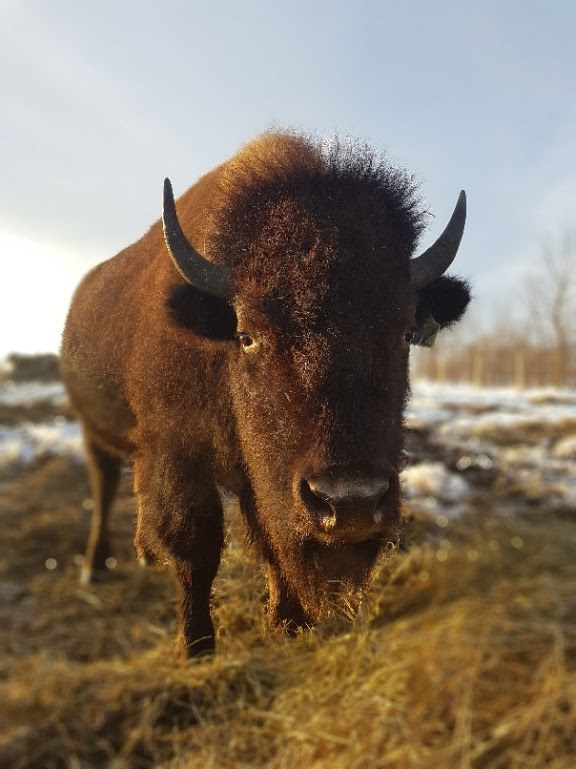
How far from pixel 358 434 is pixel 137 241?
58 cm

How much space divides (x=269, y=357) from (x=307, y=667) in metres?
0.95

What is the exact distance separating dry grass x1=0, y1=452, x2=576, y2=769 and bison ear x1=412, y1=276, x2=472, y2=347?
0.51m

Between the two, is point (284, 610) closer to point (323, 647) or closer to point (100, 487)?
point (323, 647)

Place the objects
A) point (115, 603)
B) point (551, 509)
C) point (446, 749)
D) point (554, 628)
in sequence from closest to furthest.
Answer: point (446, 749), point (554, 628), point (115, 603), point (551, 509)

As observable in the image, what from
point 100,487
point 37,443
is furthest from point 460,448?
point 100,487

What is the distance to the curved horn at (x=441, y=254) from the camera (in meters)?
0.97

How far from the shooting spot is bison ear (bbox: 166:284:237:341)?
3.08ft

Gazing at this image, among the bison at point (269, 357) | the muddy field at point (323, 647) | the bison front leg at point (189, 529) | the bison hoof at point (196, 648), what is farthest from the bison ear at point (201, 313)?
the bison hoof at point (196, 648)

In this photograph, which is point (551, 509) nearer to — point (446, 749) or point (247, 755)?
point (446, 749)

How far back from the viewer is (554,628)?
15.3 feet

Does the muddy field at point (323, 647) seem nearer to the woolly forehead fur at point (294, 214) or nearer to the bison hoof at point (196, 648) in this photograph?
the bison hoof at point (196, 648)

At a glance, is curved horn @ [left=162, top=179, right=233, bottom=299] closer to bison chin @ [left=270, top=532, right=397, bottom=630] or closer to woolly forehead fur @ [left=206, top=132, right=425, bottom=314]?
woolly forehead fur @ [left=206, top=132, right=425, bottom=314]

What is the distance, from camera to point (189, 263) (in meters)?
0.88

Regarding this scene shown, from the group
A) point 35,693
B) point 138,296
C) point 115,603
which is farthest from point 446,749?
point 115,603
